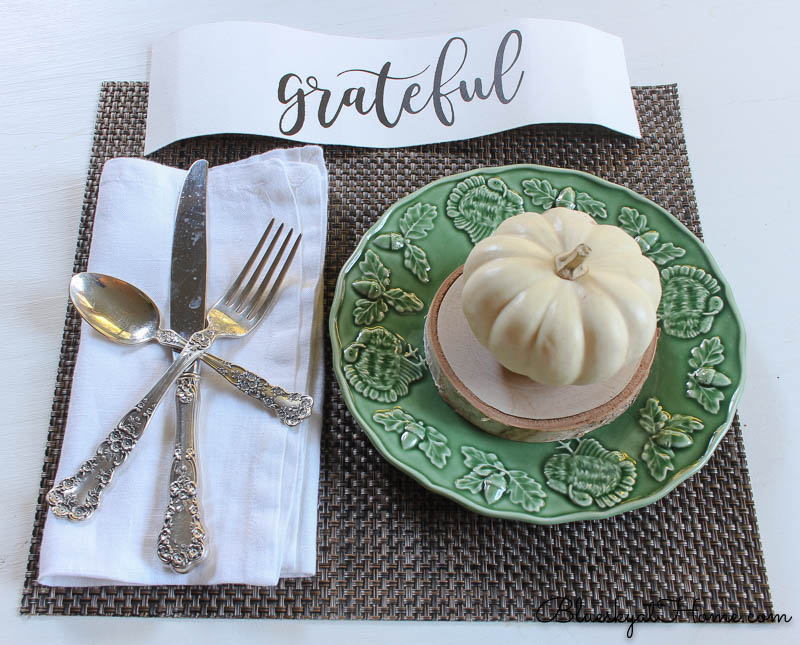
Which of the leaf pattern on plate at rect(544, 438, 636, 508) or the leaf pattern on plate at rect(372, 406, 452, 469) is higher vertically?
the leaf pattern on plate at rect(372, 406, 452, 469)

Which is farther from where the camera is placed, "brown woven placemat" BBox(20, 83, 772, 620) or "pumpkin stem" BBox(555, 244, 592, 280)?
"brown woven placemat" BBox(20, 83, 772, 620)

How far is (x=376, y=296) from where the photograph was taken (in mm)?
626

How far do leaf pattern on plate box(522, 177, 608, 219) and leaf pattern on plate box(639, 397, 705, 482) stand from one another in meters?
0.21

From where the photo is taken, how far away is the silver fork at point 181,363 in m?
0.55

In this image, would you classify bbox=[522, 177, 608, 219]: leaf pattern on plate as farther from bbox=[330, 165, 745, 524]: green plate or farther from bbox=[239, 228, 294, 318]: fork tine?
bbox=[239, 228, 294, 318]: fork tine

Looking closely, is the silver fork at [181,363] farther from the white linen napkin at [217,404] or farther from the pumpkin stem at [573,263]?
the pumpkin stem at [573,263]

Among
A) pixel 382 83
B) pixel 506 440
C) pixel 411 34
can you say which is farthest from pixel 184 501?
pixel 411 34

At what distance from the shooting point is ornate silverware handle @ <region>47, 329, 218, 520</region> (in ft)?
1.80

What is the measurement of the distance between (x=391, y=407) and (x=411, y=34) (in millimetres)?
562

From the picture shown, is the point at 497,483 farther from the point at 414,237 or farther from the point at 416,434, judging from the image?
the point at 414,237

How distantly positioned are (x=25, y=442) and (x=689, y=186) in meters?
0.80

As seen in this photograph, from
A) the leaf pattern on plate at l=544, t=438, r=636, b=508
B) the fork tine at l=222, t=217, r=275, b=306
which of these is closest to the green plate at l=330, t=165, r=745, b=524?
the leaf pattern on plate at l=544, t=438, r=636, b=508

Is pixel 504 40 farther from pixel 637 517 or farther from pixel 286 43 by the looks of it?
pixel 637 517

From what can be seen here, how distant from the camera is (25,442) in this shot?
64 cm
